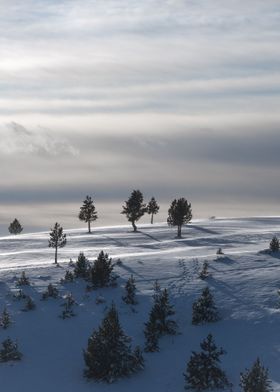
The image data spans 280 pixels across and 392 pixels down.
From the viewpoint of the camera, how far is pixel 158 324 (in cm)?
4538

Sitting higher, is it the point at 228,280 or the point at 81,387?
the point at 228,280

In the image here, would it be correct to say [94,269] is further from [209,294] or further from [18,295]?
[209,294]

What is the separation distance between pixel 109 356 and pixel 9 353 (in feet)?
27.1

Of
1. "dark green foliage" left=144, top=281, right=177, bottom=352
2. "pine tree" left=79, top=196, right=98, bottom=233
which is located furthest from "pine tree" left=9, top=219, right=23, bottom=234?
"dark green foliage" left=144, top=281, right=177, bottom=352

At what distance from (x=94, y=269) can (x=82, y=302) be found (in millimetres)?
4069

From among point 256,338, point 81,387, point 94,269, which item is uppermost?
point 94,269

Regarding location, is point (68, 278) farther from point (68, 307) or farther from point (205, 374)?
point (205, 374)

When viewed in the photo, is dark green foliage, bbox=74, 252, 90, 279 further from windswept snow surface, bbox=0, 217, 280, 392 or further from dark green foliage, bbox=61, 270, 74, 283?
windswept snow surface, bbox=0, 217, 280, 392

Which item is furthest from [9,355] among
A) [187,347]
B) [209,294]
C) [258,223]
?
[258,223]

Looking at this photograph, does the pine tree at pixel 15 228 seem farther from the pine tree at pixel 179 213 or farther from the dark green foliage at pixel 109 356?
the dark green foliage at pixel 109 356

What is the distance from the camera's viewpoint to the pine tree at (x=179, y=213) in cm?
9056

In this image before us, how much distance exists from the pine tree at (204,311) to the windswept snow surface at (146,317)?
70 centimetres

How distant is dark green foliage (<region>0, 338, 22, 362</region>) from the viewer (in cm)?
4262

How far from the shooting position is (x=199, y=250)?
7050 centimetres
